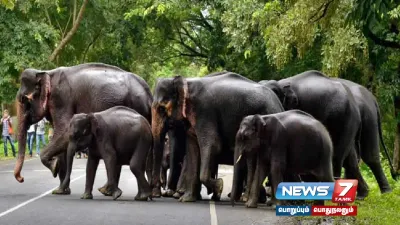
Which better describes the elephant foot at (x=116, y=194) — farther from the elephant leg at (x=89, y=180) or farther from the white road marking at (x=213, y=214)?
the white road marking at (x=213, y=214)

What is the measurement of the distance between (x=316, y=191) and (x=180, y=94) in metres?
9.54

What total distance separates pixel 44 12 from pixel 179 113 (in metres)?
29.6

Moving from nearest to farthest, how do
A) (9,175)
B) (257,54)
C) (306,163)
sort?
(306,163), (9,175), (257,54)

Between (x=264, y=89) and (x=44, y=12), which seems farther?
(x=44, y=12)

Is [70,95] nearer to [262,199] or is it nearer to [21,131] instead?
[21,131]

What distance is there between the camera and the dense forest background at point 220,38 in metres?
22.7

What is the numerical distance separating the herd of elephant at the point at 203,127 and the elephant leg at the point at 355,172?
19mm

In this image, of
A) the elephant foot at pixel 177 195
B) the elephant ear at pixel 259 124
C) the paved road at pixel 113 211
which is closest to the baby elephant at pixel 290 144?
the elephant ear at pixel 259 124

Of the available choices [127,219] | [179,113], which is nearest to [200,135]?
[179,113]

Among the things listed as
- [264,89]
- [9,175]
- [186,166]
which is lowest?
[9,175]

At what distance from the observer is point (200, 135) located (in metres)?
18.9

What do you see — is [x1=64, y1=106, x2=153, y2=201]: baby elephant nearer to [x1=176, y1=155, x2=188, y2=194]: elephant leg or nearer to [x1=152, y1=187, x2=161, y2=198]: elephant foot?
[x1=176, y1=155, x2=188, y2=194]: elephant leg

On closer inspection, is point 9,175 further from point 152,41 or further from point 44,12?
point 152,41

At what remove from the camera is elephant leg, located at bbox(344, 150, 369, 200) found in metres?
19.5
